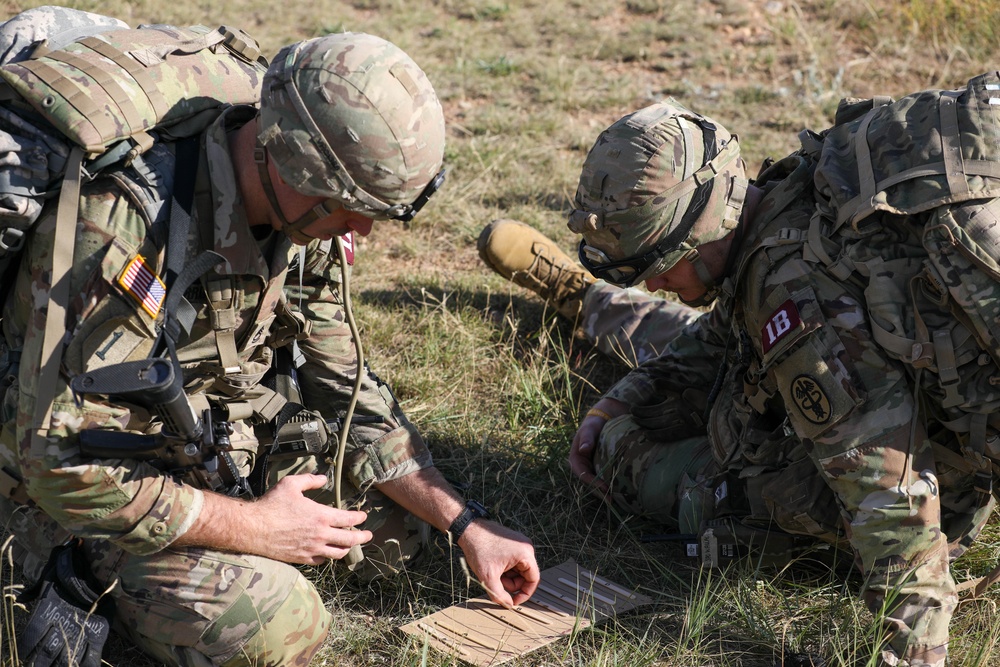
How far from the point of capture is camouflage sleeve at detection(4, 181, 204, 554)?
2.92m

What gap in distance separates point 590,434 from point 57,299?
2.60 meters

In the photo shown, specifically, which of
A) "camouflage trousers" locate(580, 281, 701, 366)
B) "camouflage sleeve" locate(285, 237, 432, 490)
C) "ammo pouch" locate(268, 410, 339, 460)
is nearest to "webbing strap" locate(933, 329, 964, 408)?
"camouflage sleeve" locate(285, 237, 432, 490)

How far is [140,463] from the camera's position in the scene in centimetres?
308

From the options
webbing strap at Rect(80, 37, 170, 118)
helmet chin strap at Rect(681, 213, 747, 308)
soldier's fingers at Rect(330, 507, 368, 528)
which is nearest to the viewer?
webbing strap at Rect(80, 37, 170, 118)

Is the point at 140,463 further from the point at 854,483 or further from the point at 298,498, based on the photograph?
the point at 854,483

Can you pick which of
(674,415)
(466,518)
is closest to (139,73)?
(466,518)

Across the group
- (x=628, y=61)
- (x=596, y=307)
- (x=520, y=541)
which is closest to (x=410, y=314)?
(x=596, y=307)

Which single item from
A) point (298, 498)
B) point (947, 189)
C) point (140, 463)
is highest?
point (947, 189)

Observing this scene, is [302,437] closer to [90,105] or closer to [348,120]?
[348,120]

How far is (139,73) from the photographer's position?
10.4 feet

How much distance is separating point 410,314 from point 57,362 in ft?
9.71

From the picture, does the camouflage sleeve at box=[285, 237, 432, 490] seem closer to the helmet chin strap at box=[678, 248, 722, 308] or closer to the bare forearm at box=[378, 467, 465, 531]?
the bare forearm at box=[378, 467, 465, 531]

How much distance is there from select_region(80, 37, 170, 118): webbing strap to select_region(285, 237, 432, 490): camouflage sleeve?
93cm

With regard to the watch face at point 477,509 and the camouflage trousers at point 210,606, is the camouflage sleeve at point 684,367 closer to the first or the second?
the watch face at point 477,509
